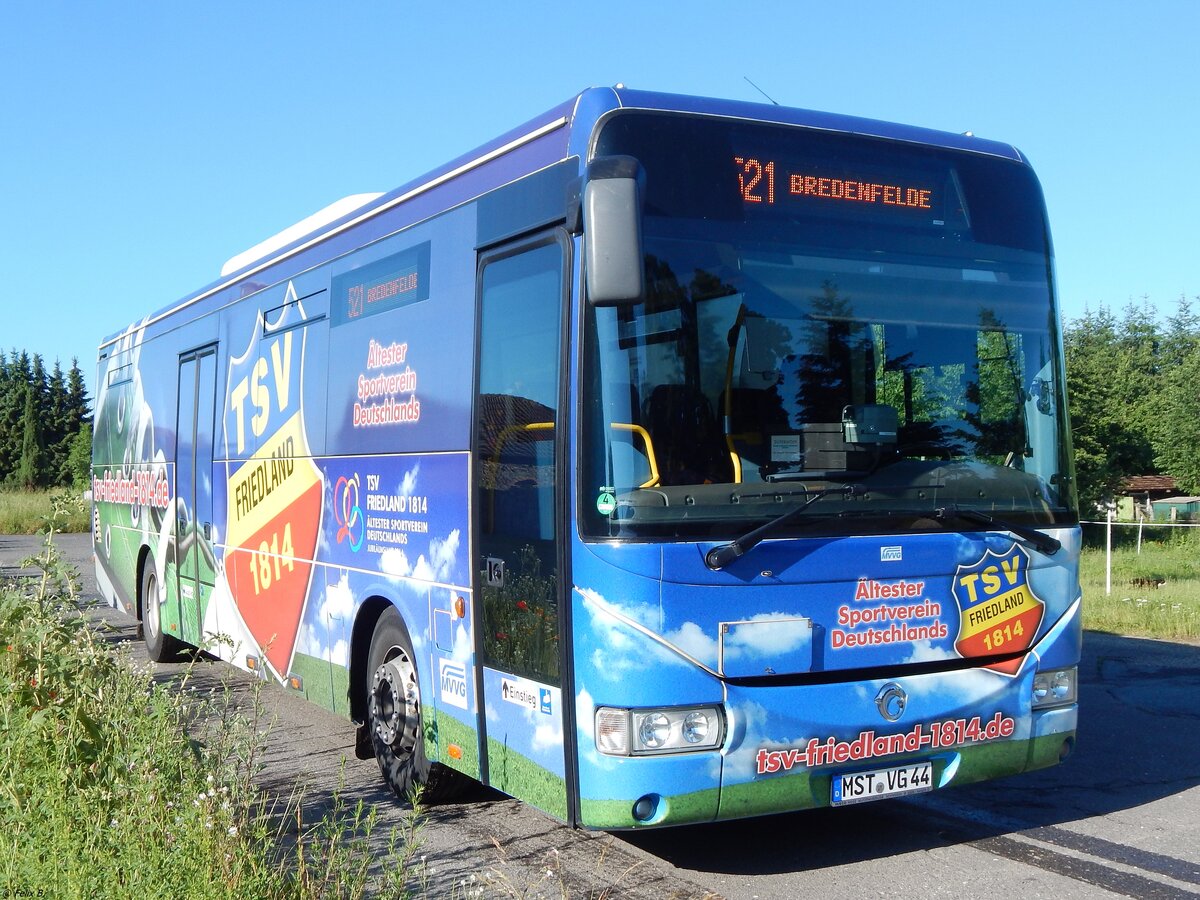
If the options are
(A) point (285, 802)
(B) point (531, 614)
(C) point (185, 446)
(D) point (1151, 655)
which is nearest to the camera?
(B) point (531, 614)

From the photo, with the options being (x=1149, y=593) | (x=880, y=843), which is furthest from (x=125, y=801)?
(x=1149, y=593)

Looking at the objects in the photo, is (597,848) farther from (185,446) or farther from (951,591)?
(185,446)

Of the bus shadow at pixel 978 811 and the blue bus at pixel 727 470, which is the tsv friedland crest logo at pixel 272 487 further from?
the bus shadow at pixel 978 811

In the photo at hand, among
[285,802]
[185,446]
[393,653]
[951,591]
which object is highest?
[185,446]

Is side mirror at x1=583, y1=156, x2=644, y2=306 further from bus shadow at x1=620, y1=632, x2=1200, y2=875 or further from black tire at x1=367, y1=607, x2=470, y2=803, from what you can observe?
black tire at x1=367, y1=607, x2=470, y2=803

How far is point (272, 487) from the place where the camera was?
9352 mm

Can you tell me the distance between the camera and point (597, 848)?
21.0 feet

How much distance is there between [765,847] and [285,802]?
2840 mm

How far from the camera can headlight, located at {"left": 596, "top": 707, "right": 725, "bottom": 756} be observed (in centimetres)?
521

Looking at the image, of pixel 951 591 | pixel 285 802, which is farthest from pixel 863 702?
pixel 285 802

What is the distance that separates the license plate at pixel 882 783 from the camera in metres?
5.55

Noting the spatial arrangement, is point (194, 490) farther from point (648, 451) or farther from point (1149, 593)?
point (1149, 593)

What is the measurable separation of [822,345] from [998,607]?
150 cm

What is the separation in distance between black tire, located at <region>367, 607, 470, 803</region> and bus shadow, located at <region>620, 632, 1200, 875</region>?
115cm
